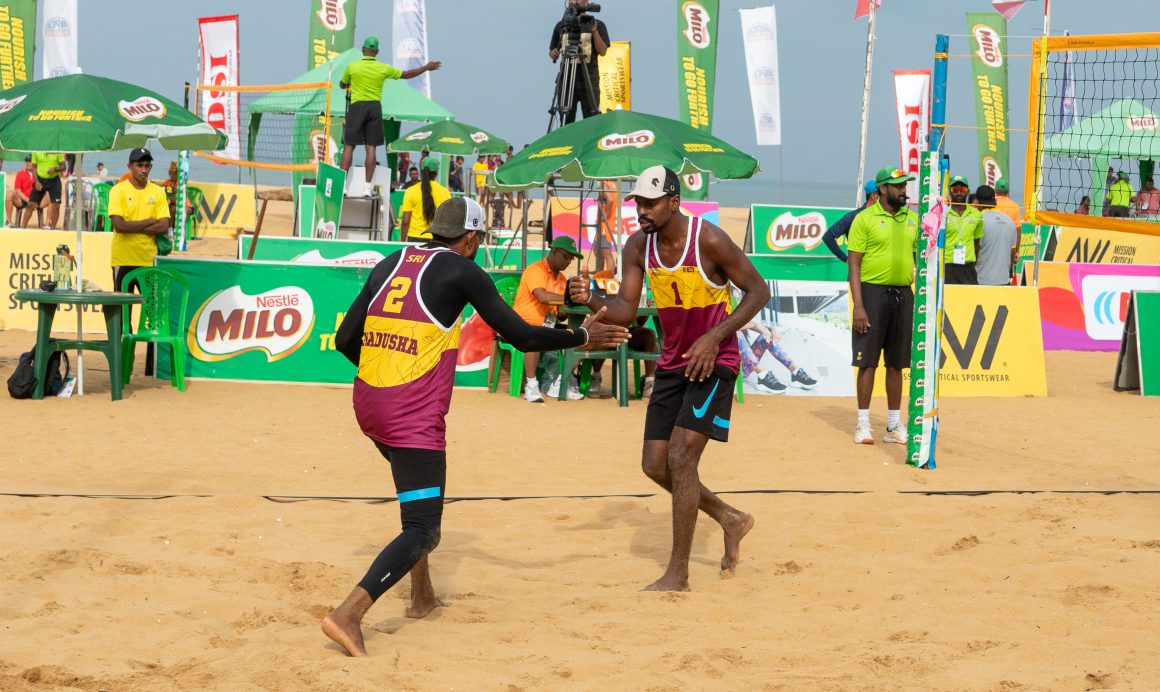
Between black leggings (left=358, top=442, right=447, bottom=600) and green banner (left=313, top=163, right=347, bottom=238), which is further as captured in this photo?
green banner (left=313, top=163, right=347, bottom=238)

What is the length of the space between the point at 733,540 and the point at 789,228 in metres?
15.2

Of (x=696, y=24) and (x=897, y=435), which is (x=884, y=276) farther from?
(x=696, y=24)

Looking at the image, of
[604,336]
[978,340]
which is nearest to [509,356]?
[978,340]

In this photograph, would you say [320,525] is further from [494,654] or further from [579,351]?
[579,351]

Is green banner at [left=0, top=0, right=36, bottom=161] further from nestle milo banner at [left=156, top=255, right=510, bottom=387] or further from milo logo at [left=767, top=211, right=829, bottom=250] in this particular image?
→ nestle milo banner at [left=156, top=255, right=510, bottom=387]

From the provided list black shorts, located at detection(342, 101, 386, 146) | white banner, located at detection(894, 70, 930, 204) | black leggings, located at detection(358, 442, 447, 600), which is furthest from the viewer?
white banner, located at detection(894, 70, 930, 204)

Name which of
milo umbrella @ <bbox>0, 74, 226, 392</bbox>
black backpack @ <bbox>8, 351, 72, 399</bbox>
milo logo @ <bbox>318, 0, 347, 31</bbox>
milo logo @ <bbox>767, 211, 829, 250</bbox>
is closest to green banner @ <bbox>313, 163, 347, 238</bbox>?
milo umbrella @ <bbox>0, 74, 226, 392</bbox>

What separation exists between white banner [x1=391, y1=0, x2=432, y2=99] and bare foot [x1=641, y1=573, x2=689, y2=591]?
21.0 metres

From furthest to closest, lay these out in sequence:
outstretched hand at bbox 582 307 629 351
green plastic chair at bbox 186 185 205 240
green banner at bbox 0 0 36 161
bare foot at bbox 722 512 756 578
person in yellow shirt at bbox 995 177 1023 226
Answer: green plastic chair at bbox 186 185 205 240 → green banner at bbox 0 0 36 161 → person in yellow shirt at bbox 995 177 1023 226 → bare foot at bbox 722 512 756 578 → outstretched hand at bbox 582 307 629 351

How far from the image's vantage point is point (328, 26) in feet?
84.3

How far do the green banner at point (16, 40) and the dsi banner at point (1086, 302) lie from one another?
17.7 metres

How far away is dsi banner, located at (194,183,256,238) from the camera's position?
86.2ft

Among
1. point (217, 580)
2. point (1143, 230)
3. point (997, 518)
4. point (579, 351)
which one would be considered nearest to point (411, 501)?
point (217, 580)

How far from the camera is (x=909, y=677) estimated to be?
4.11m
